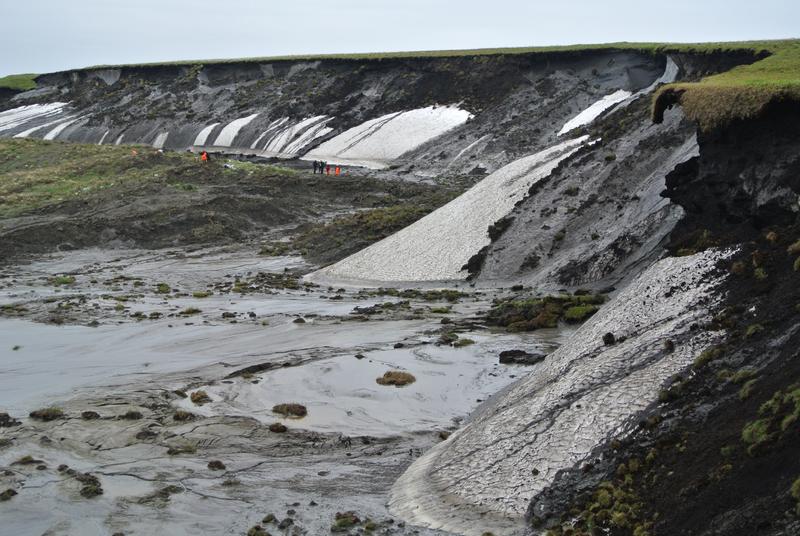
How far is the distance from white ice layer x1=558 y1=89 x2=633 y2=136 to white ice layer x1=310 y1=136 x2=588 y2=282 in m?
29.0

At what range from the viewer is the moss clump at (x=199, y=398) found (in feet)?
65.0

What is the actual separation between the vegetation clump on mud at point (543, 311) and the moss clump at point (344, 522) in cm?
1221

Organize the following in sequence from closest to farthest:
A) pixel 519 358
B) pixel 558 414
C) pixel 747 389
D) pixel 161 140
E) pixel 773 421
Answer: pixel 773 421, pixel 747 389, pixel 558 414, pixel 519 358, pixel 161 140

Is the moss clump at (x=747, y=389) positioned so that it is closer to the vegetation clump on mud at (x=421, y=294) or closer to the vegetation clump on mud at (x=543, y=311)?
the vegetation clump on mud at (x=543, y=311)

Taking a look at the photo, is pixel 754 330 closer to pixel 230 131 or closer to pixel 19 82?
pixel 230 131

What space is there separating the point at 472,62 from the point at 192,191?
37153mm

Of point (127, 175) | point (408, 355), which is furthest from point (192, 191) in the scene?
point (408, 355)

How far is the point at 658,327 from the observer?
638 inches

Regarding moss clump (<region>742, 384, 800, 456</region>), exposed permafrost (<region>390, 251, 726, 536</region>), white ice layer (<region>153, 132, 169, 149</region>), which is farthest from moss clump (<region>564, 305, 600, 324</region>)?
white ice layer (<region>153, 132, 169, 149</region>)

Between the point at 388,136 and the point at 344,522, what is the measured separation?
65.9 meters

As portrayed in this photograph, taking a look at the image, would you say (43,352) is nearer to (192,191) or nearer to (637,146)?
(637,146)

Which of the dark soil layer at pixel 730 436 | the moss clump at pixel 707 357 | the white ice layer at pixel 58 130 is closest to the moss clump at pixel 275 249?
the dark soil layer at pixel 730 436

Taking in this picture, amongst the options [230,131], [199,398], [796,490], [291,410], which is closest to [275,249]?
[199,398]

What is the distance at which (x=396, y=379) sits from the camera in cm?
2108
